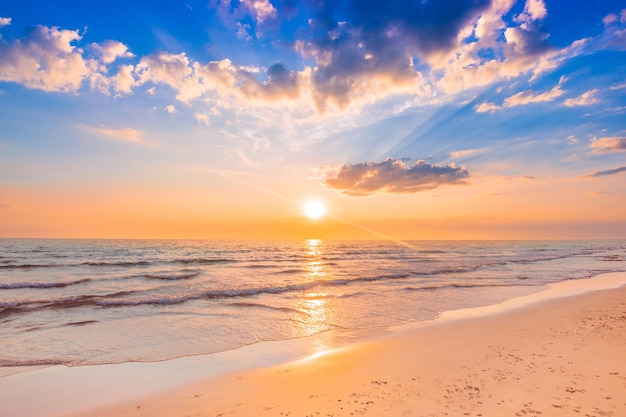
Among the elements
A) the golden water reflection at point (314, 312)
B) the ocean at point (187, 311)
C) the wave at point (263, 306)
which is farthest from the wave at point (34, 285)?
the golden water reflection at point (314, 312)

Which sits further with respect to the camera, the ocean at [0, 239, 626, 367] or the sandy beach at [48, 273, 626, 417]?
the ocean at [0, 239, 626, 367]

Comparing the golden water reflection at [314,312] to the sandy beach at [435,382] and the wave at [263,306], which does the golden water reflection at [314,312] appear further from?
the sandy beach at [435,382]

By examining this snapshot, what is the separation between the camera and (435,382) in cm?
684

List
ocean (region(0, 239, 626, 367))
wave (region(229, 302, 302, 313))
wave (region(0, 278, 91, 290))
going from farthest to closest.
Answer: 1. wave (region(0, 278, 91, 290))
2. wave (region(229, 302, 302, 313))
3. ocean (region(0, 239, 626, 367))

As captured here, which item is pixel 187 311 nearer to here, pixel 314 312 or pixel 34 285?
pixel 314 312

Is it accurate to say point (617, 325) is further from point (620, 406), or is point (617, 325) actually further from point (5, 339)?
point (5, 339)

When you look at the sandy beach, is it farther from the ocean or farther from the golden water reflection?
the ocean

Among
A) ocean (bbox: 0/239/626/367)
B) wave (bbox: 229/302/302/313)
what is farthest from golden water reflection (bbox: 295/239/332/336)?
wave (bbox: 229/302/302/313)

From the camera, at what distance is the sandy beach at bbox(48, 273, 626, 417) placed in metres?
5.71

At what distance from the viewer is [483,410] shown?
17.9 feet

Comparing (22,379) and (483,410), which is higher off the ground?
(483,410)

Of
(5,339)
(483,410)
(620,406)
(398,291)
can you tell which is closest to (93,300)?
(5,339)

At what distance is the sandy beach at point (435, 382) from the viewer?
571 centimetres

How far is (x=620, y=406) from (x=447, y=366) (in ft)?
10.3
